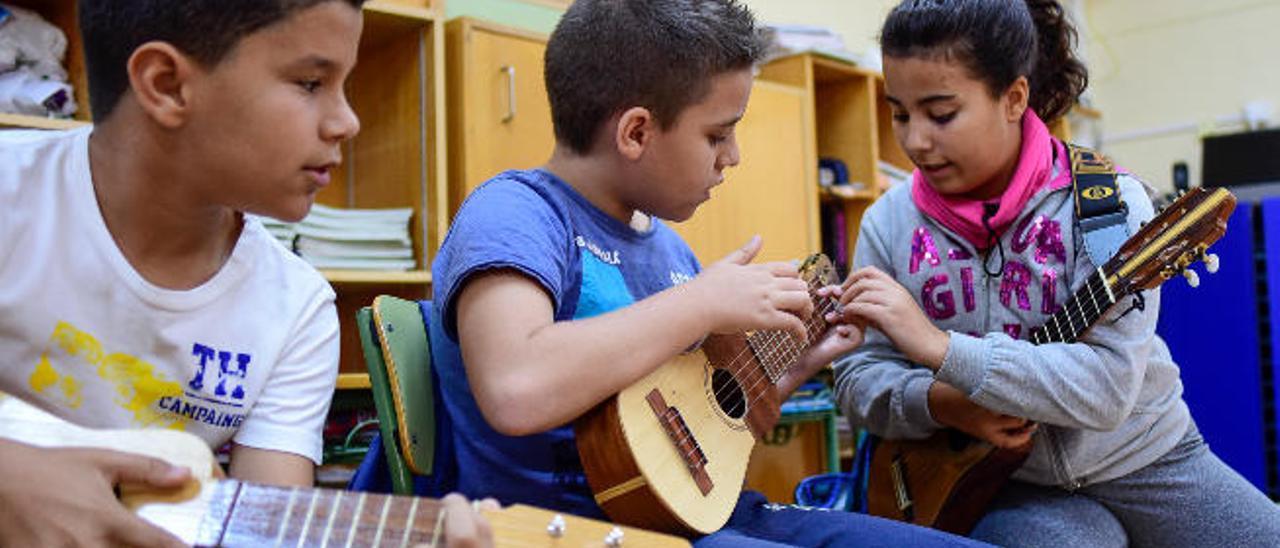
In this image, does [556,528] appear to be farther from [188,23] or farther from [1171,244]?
[1171,244]

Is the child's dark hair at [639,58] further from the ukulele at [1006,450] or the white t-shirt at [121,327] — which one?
the ukulele at [1006,450]

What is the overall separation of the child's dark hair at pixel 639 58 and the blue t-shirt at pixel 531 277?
13cm

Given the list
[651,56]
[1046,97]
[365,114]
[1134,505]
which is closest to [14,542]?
[651,56]

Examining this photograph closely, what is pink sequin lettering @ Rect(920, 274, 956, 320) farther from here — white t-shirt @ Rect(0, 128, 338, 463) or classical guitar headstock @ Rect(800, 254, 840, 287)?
white t-shirt @ Rect(0, 128, 338, 463)

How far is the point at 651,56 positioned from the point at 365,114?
1726 mm

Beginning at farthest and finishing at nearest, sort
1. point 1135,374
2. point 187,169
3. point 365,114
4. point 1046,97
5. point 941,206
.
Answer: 1. point 365,114
2. point 1046,97
3. point 941,206
4. point 1135,374
5. point 187,169

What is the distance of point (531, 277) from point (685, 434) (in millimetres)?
276

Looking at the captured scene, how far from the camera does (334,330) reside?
1433 millimetres

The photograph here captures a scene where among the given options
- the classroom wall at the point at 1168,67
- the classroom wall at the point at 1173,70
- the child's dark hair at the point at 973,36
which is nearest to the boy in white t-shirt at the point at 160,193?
the child's dark hair at the point at 973,36

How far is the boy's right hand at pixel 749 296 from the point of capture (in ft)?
4.46

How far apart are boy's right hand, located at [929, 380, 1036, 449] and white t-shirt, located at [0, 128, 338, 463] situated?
3.30 feet

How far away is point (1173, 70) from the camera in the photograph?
562 cm

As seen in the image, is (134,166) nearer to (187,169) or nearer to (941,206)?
(187,169)

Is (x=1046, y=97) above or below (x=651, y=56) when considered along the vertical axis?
below
